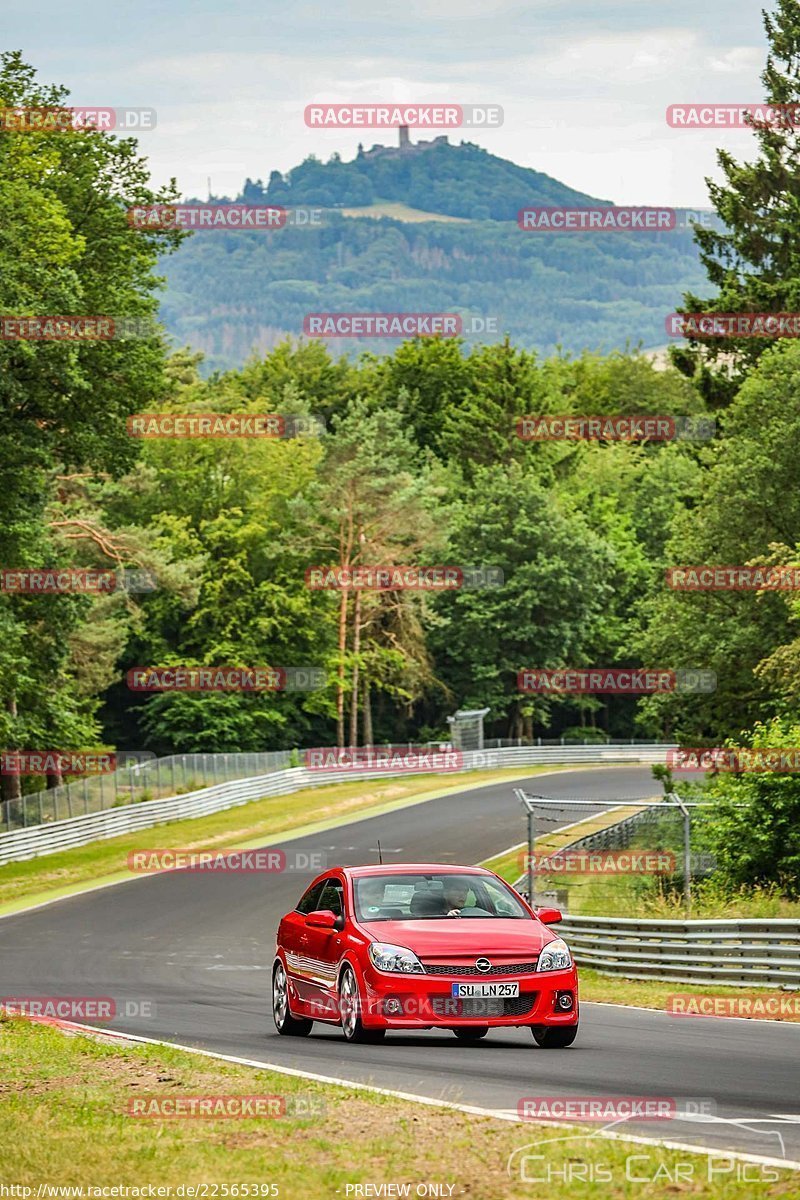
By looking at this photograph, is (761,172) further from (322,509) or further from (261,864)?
(322,509)

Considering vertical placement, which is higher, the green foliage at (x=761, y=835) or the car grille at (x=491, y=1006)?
the car grille at (x=491, y=1006)

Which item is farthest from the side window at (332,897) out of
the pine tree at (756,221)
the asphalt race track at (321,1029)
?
the pine tree at (756,221)

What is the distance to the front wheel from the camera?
1358cm

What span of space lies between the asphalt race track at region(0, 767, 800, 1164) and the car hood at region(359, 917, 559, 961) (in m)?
0.75

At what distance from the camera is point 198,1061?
12.5 metres

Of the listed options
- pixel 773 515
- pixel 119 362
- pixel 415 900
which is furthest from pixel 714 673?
pixel 415 900

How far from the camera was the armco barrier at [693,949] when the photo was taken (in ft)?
65.2

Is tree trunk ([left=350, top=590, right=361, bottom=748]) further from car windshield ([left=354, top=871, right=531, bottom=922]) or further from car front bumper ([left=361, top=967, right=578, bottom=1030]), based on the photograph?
car front bumper ([left=361, top=967, right=578, bottom=1030])

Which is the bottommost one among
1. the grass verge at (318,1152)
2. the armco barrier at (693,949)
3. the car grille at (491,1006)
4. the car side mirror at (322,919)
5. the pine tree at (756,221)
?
the armco barrier at (693,949)

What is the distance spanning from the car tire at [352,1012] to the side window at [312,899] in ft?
4.54

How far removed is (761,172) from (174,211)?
21.0 m

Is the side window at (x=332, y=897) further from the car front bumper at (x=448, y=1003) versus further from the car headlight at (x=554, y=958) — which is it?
the car headlight at (x=554, y=958)

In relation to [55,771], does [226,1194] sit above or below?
above

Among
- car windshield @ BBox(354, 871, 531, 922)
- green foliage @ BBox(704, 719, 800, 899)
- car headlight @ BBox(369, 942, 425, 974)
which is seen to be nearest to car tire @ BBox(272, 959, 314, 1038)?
car windshield @ BBox(354, 871, 531, 922)
